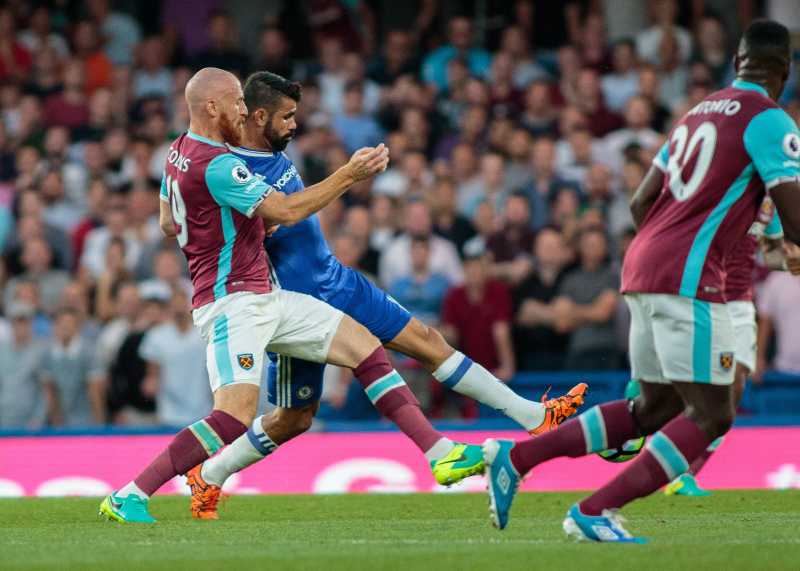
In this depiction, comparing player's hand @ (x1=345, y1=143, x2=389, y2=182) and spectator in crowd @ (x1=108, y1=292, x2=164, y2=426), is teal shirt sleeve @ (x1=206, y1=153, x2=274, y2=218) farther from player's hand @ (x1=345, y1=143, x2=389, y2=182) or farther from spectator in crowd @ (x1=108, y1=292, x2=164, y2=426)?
spectator in crowd @ (x1=108, y1=292, x2=164, y2=426)

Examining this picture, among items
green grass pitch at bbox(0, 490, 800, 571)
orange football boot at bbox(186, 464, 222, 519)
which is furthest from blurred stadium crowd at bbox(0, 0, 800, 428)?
orange football boot at bbox(186, 464, 222, 519)

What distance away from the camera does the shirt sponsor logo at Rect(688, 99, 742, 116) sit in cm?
673

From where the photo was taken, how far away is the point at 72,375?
566 inches

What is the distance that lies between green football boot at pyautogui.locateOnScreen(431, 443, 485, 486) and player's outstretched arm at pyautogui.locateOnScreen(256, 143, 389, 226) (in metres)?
1.47

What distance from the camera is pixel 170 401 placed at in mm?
13922

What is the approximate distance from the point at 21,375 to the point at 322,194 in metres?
7.18

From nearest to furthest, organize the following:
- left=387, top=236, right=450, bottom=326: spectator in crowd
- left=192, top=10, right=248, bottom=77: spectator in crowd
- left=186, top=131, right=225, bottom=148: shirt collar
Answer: left=186, top=131, right=225, bottom=148: shirt collar, left=387, top=236, right=450, bottom=326: spectator in crowd, left=192, top=10, right=248, bottom=77: spectator in crowd

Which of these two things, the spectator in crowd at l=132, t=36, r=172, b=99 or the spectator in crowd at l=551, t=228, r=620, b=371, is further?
the spectator in crowd at l=132, t=36, r=172, b=99

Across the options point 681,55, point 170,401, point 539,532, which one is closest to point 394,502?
point 539,532

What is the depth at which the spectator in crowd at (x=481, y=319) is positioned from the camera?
13633 millimetres

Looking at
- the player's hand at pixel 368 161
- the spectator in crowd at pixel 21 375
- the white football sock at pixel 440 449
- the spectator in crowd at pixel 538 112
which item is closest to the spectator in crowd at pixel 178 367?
the spectator in crowd at pixel 21 375

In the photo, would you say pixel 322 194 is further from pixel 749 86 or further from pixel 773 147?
pixel 773 147

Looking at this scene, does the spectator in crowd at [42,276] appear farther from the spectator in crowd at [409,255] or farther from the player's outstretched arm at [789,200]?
the player's outstretched arm at [789,200]

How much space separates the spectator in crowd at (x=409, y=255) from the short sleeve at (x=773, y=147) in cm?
760
